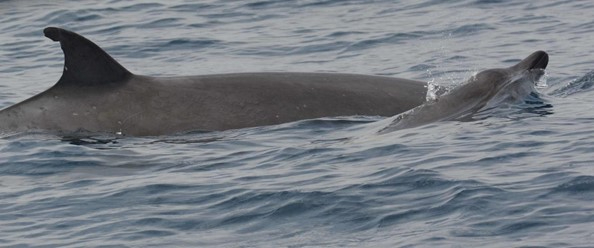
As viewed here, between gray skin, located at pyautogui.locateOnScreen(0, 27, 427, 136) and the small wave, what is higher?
gray skin, located at pyautogui.locateOnScreen(0, 27, 427, 136)

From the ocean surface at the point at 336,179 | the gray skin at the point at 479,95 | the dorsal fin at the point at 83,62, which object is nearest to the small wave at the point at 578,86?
the ocean surface at the point at 336,179

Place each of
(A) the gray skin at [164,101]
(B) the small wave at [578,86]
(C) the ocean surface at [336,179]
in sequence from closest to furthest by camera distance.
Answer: (C) the ocean surface at [336,179]
(A) the gray skin at [164,101]
(B) the small wave at [578,86]

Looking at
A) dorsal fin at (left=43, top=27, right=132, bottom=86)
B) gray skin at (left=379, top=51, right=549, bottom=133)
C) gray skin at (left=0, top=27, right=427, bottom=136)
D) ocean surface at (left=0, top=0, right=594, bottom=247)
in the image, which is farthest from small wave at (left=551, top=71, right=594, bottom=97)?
dorsal fin at (left=43, top=27, right=132, bottom=86)

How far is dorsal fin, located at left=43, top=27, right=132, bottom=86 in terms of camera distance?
13672 millimetres

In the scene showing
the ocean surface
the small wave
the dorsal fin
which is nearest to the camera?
the ocean surface

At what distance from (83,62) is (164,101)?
3.05 feet

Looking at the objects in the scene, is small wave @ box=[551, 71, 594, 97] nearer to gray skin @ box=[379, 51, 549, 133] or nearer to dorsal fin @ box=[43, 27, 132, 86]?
gray skin @ box=[379, 51, 549, 133]

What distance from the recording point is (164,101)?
14242mm

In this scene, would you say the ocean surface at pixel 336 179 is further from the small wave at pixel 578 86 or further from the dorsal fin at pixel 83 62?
the dorsal fin at pixel 83 62

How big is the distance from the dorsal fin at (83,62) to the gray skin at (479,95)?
9.08 ft

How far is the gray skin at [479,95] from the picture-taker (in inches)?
542

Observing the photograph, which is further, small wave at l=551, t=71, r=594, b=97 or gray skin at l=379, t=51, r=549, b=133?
small wave at l=551, t=71, r=594, b=97

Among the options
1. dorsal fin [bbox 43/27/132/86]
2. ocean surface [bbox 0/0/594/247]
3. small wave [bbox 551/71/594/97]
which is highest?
dorsal fin [bbox 43/27/132/86]

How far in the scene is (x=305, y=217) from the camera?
10.6 meters
